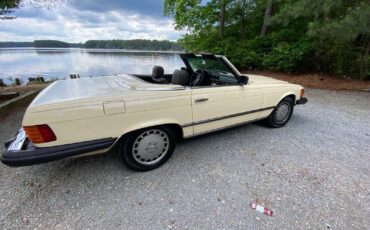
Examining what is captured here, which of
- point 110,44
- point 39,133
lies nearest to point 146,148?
point 39,133

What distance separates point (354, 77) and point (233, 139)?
25.1ft

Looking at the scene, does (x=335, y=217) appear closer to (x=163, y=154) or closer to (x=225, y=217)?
(x=225, y=217)

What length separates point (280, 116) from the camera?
3.58 m

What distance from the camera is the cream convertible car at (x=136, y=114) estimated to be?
5.78 ft

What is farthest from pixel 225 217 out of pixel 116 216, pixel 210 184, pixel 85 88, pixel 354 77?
pixel 354 77

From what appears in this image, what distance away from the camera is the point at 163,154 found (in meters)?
2.50

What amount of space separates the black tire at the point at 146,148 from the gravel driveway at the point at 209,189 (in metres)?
0.12

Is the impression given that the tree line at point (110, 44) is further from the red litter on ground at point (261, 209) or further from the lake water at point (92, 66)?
the red litter on ground at point (261, 209)

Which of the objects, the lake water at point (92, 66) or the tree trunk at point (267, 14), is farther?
the tree trunk at point (267, 14)

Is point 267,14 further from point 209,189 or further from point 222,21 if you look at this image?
point 209,189

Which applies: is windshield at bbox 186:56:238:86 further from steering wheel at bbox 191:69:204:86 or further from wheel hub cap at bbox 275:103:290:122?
wheel hub cap at bbox 275:103:290:122

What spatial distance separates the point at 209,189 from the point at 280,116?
230cm

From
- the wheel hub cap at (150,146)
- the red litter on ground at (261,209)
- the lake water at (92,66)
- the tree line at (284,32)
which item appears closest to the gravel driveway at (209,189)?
the red litter on ground at (261,209)

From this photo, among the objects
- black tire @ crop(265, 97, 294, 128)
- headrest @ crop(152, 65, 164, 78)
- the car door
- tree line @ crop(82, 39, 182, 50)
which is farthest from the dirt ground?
tree line @ crop(82, 39, 182, 50)
